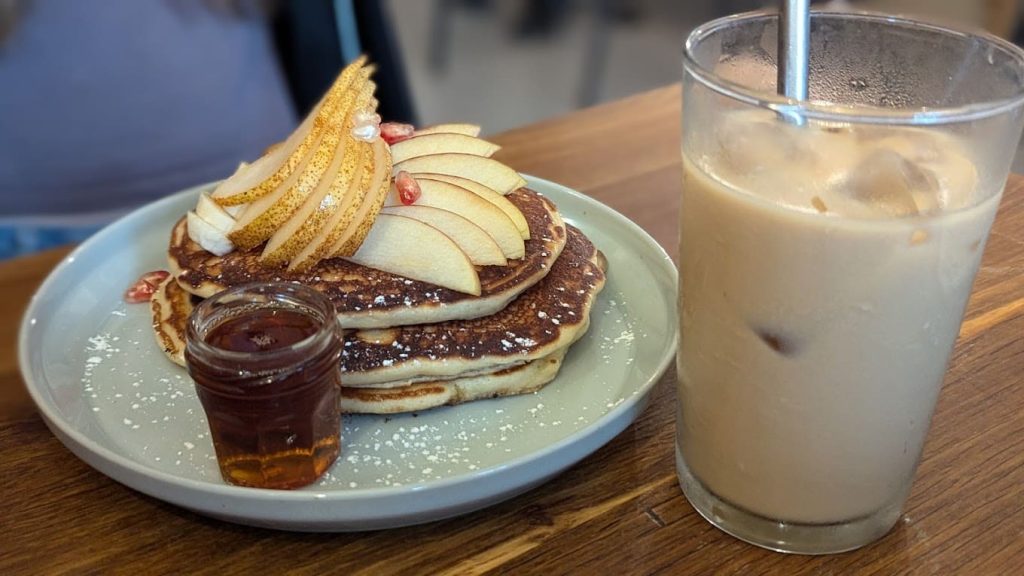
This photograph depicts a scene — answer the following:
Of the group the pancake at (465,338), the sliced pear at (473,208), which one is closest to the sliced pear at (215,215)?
the pancake at (465,338)

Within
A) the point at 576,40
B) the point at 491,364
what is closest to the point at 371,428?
the point at 491,364

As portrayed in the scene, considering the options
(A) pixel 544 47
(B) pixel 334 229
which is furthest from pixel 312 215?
(A) pixel 544 47

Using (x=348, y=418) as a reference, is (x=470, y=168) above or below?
above

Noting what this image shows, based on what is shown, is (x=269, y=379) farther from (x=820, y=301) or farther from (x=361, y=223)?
(x=820, y=301)

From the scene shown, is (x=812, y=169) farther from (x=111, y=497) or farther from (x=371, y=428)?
(x=111, y=497)

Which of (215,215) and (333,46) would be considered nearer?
(215,215)

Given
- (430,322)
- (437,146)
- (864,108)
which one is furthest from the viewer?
(437,146)

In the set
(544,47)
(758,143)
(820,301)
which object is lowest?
(544,47)

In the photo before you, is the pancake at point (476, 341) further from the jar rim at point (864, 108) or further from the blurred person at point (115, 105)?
the blurred person at point (115, 105)

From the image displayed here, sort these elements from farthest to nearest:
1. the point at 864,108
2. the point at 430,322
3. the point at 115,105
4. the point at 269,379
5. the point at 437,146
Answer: the point at 115,105 → the point at 437,146 → the point at 430,322 → the point at 269,379 → the point at 864,108
